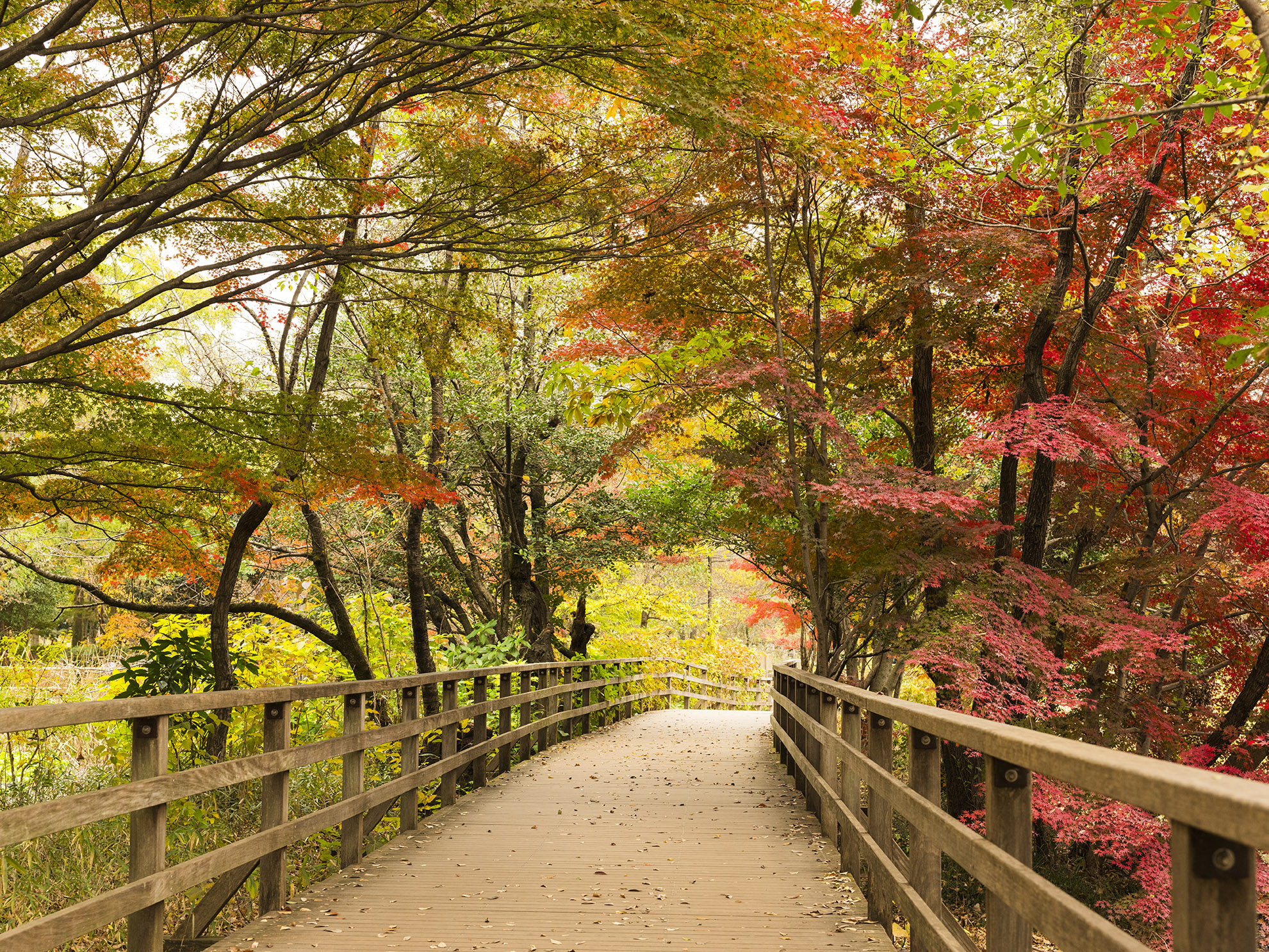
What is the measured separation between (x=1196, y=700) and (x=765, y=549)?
4.95 m

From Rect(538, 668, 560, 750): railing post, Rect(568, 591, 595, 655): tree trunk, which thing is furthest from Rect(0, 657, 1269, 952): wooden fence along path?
Answer: Rect(568, 591, 595, 655): tree trunk

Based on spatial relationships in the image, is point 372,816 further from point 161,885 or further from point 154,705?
point 154,705

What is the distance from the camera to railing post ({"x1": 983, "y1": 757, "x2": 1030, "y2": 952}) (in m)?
2.31

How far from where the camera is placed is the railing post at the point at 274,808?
4.34 meters

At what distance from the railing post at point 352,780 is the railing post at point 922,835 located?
3072 millimetres

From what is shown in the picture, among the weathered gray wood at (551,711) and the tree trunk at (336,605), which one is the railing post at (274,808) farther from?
the weathered gray wood at (551,711)

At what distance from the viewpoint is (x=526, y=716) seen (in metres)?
10.5

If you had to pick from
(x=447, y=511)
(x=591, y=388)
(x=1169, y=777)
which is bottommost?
(x=1169, y=777)

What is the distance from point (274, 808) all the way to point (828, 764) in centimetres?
334

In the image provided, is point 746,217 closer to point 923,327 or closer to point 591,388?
point 923,327

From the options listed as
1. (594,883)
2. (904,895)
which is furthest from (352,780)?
(904,895)

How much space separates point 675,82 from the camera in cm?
548

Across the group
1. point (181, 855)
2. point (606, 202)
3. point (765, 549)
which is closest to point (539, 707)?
point (765, 549)

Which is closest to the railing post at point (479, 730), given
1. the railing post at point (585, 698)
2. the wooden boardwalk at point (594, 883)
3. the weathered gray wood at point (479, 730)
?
the weathered gray wood at point (479, 730)
